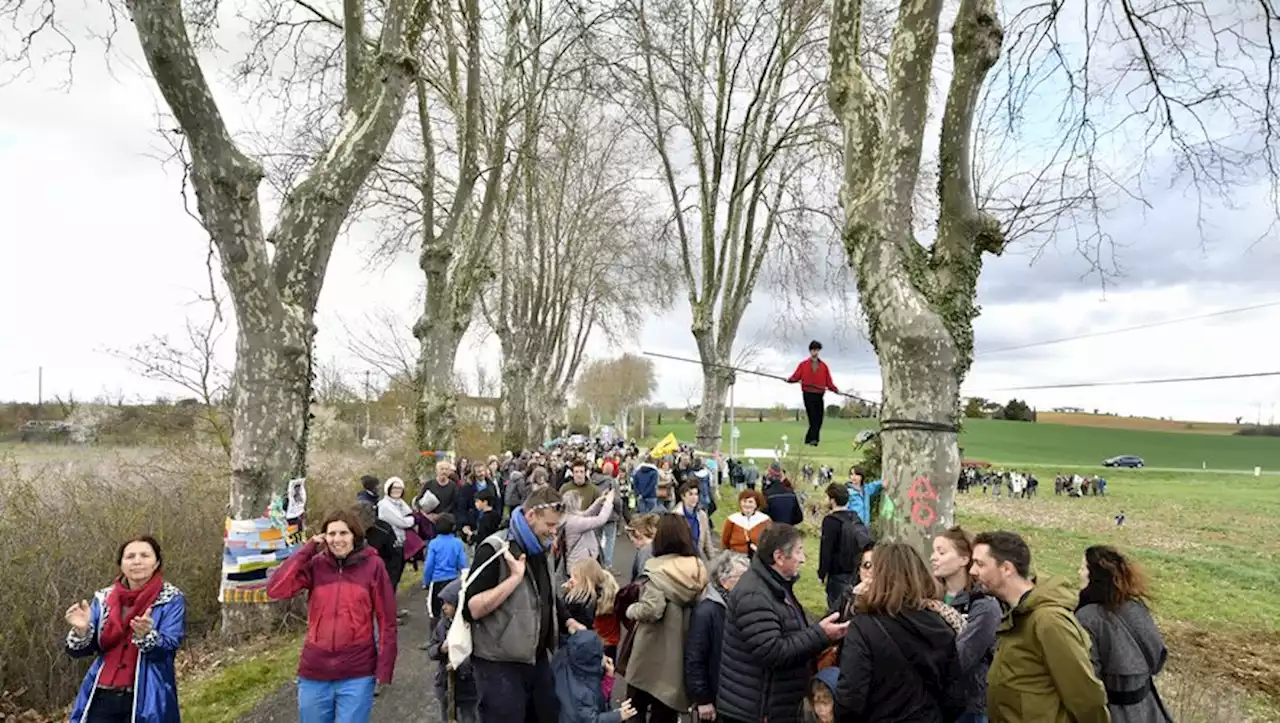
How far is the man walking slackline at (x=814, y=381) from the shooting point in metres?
9.99

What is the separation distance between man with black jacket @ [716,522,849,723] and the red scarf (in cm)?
307

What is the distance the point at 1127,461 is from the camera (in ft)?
218

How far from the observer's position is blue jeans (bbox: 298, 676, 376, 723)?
4.07 m

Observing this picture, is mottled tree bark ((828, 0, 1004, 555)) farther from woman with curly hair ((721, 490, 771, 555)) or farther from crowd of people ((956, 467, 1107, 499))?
crowd of people ((956, 467, 1107, 499))

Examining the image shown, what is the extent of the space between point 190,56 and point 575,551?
5378 millimetres

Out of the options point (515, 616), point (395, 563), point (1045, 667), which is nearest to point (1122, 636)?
point (1045, 667)

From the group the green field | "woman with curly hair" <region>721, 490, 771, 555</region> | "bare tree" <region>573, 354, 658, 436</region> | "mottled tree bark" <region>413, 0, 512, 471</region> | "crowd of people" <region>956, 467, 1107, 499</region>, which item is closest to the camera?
"woman with curly hair" <region>721, 490, 771, 555</region>

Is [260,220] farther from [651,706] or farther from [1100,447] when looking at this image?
[1100,447]

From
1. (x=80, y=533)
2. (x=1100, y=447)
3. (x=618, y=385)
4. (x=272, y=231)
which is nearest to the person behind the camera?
(x=272, y=231)

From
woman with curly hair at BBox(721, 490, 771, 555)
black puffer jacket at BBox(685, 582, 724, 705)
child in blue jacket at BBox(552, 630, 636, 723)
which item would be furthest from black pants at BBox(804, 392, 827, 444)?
child in blue jacket at BBox(552, 630, 636, 723)

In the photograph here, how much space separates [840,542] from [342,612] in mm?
4624

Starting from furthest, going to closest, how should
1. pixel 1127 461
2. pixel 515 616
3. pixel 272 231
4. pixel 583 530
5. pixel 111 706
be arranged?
pixel 1127 461 → pixel 272 231 → pixel 583 530 → pixel 111 706 → pixel 515 616

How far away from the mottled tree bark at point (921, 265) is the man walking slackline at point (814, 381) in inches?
156

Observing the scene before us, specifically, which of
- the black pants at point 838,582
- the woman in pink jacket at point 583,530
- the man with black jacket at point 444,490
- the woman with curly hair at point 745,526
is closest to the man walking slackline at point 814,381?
the woman with curly hair at point 745,526
